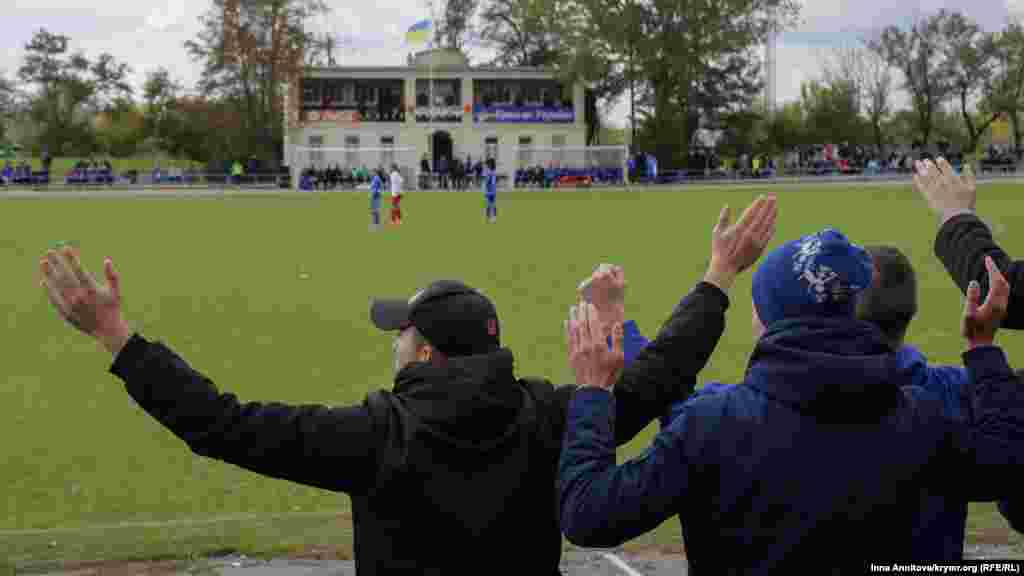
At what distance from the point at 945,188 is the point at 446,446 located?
1735mm

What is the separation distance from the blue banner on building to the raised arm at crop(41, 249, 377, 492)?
2937 inches

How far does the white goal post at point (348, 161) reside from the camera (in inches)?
2510

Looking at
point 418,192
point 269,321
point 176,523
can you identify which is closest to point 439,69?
point 418,192

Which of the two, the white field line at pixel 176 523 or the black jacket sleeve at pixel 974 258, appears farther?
Answer: the white field line at pixel 176 523

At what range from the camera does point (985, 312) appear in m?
3.11

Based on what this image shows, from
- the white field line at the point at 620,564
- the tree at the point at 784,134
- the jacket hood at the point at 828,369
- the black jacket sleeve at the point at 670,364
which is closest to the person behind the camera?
the jacket hood at the point at 828,369

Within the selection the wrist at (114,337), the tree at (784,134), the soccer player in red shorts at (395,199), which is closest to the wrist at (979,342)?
the wrist at (114,337)

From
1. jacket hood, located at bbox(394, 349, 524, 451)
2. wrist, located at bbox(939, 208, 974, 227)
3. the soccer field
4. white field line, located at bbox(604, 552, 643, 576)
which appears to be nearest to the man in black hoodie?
jacket hood, located at bbox(394, 349, 524, 451)

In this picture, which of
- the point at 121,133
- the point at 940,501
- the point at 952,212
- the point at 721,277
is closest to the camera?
the point at 940,501

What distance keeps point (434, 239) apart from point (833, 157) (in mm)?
50432

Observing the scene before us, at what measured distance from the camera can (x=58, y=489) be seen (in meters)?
8.47

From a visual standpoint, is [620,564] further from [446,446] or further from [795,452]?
[795,452]

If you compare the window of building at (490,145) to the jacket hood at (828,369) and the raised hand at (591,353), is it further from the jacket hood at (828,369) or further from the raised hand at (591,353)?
the jacket hood at (828,369)

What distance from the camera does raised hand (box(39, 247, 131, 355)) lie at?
291 cm
